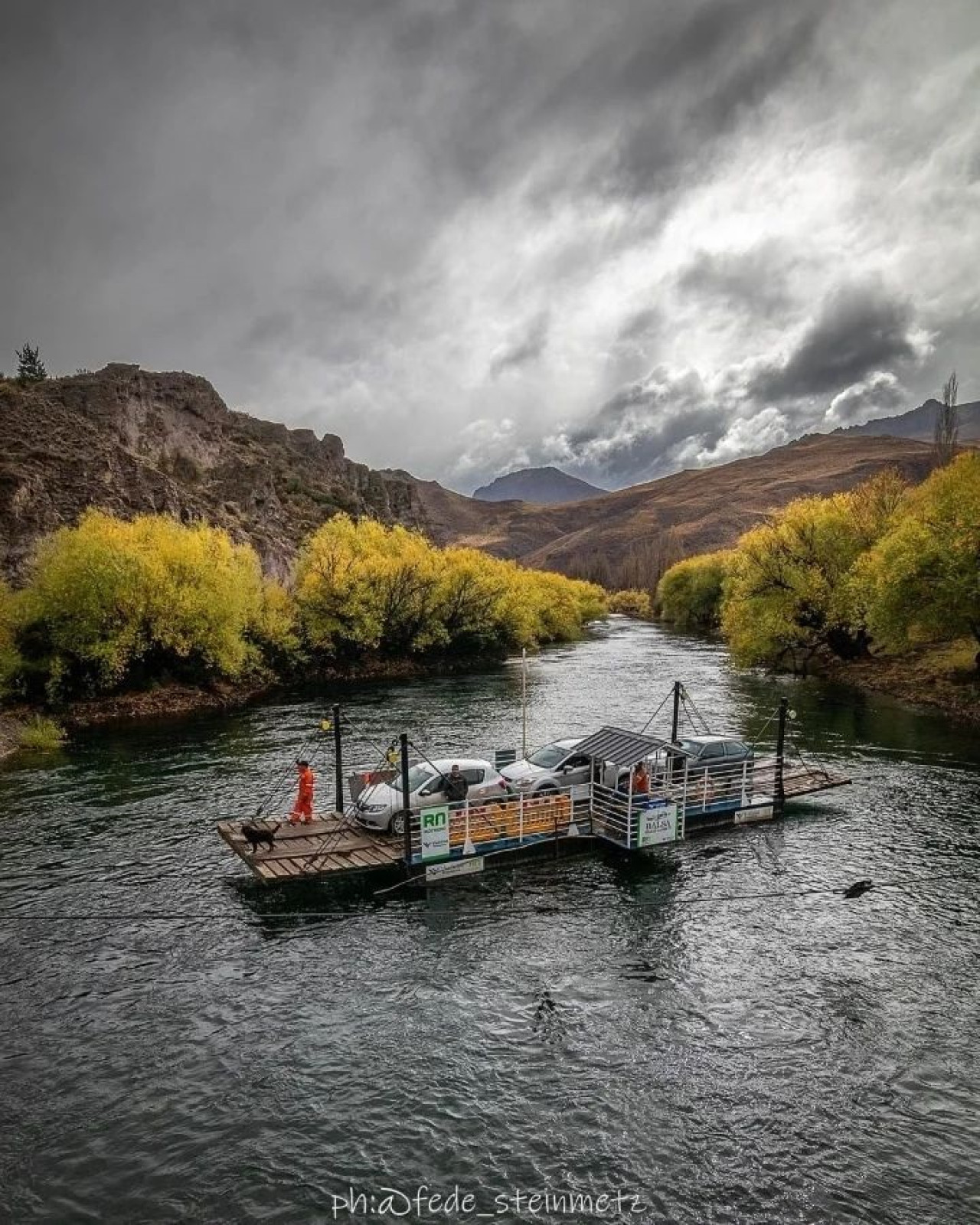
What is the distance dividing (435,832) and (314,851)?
392 centimetres

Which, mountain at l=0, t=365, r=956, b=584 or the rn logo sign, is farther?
mountain at l=0, t=365, r=956, b=584

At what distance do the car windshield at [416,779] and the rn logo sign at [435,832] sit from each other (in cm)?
233

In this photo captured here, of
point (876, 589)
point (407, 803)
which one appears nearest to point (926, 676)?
point (876, 589)

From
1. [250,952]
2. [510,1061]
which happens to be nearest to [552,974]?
[510,1061]

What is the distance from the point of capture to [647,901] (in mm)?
22078

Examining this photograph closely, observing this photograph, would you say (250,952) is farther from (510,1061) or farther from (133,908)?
(510,1061)

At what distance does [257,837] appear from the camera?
74.3 feet

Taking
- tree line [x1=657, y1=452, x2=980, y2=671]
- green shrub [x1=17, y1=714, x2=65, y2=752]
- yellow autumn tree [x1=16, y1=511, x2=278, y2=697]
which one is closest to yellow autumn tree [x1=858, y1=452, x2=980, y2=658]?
tree line [x1=657, y1=452, x2=980, y2=671]

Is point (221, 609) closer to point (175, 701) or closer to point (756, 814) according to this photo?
point (175, 701)

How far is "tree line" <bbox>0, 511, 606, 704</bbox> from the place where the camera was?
163 feet

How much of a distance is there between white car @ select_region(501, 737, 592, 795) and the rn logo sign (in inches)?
156

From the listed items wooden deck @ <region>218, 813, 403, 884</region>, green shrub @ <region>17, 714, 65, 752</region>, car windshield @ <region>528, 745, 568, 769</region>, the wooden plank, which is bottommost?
the wooden plank

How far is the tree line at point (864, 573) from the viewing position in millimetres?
45906

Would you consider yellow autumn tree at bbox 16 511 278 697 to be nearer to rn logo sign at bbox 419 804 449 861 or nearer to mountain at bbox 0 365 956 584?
mountain at bbox 0 365 956 584
